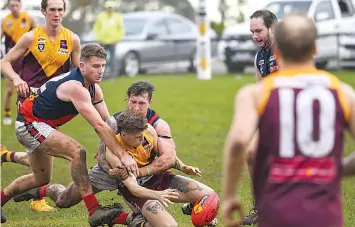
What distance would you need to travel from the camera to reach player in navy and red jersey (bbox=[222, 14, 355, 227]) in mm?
4520

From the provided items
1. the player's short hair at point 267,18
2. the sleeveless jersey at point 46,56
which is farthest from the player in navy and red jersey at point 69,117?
the player's short hair at point 267,18

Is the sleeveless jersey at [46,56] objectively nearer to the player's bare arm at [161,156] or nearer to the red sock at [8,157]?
the red sock at [8,157]

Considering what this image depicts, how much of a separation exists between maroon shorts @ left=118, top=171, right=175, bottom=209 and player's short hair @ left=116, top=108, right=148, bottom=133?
60cm

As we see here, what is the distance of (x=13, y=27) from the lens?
1514 centimetres

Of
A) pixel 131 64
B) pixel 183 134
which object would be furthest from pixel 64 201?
pixel 131 64

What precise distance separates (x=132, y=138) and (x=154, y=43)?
1833 cm

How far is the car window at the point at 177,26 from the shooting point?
26406mm

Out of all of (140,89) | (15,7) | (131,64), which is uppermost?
(15,7)

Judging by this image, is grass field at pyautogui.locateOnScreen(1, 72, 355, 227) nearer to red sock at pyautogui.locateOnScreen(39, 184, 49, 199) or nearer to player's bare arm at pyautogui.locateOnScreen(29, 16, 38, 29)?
red sock at pyautogui.locateOnScreen(39, 184, 49, 199)

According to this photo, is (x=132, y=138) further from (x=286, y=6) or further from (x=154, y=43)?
(x=154, y=43)

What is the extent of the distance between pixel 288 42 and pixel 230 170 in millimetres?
678

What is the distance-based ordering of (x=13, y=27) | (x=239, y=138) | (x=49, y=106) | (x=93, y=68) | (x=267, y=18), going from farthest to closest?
(x=13, y=27), (x=267, y=18), (x=49, y=106), (x=93, y=68), (x=239, y=138)

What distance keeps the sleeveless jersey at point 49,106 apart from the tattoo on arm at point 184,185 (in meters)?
1.06

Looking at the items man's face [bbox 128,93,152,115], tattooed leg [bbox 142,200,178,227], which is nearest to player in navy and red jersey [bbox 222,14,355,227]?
tattooed leg [bbox 142,200,178,227]
